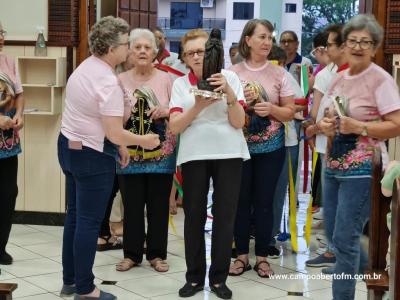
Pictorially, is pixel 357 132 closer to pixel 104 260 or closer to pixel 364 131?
pixel 364 131

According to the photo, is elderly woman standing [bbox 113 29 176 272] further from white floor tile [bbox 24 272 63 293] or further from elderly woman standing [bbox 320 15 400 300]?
elderly woman standing [bbox 320 15 400 300]

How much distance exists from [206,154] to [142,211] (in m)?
0.93

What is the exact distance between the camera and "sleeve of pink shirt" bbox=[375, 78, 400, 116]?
343 cm

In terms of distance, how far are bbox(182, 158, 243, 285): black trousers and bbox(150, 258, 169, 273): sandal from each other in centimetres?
56

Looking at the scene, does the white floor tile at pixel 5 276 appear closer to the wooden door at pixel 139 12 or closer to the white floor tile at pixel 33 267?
the white floor tile at pixel 33 267

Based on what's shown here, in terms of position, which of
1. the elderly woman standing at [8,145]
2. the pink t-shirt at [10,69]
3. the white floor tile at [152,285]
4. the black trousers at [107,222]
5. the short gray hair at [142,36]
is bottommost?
the white floor tile at [152,285]

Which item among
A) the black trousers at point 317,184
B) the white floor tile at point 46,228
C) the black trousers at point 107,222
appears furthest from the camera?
the black trousers at point 317,184

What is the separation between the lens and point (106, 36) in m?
3.80

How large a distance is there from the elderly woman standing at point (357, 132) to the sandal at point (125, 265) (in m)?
1.66

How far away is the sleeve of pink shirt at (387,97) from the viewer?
343 cm

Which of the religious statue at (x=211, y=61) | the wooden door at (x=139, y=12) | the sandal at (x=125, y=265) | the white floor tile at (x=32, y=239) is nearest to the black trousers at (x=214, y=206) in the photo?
the religious statue at (x=211, y=61)

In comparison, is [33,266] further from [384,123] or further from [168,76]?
[384,123]

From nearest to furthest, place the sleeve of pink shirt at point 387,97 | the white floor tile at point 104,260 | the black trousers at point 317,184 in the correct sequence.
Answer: the sleeve of pink shirt at point 387,97 → the white floor tile at point 104,260 → the black trousers at point 317,184

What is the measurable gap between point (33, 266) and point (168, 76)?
154cm
